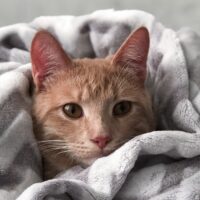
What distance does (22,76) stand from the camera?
1355mm

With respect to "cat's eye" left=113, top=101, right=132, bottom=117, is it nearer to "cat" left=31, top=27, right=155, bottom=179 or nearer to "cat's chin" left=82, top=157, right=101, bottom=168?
"cat" left=31, top=27, right=155, bottom=179

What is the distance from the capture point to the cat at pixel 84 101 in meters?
1.27

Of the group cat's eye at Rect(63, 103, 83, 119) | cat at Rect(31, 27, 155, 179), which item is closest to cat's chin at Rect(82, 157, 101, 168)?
cat at Rect(31, 27, 155, 179)

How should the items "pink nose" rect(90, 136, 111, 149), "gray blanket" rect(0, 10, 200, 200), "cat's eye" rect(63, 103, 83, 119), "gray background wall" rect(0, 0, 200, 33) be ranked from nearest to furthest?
1. "gray blanket" rect(0, 10, 200, 200)
2. "pink nose" rect(90, 136, 111, 149)
3. "cat's eye" rect(63, 103, 83, 119)
4. "gray background wall" rect(0, 0, 200, 33)

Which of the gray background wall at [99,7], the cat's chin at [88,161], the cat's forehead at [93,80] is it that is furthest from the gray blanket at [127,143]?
the gray background wall at [99,7]

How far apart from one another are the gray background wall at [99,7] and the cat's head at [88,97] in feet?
Answer: 2.06

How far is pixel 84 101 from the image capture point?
1.31 m

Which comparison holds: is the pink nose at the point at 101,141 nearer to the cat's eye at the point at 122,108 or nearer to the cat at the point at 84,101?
the cat at the point at 84,101

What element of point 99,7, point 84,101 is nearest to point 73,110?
point 84,101

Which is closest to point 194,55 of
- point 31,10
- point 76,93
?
point 76,93

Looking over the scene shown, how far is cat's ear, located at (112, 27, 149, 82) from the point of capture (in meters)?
1.33

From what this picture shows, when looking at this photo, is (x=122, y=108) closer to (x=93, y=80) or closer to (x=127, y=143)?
(x=93, y=80)

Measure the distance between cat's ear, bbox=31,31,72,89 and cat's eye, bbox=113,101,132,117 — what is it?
0.18 metres

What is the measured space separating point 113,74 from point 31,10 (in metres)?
0.78
